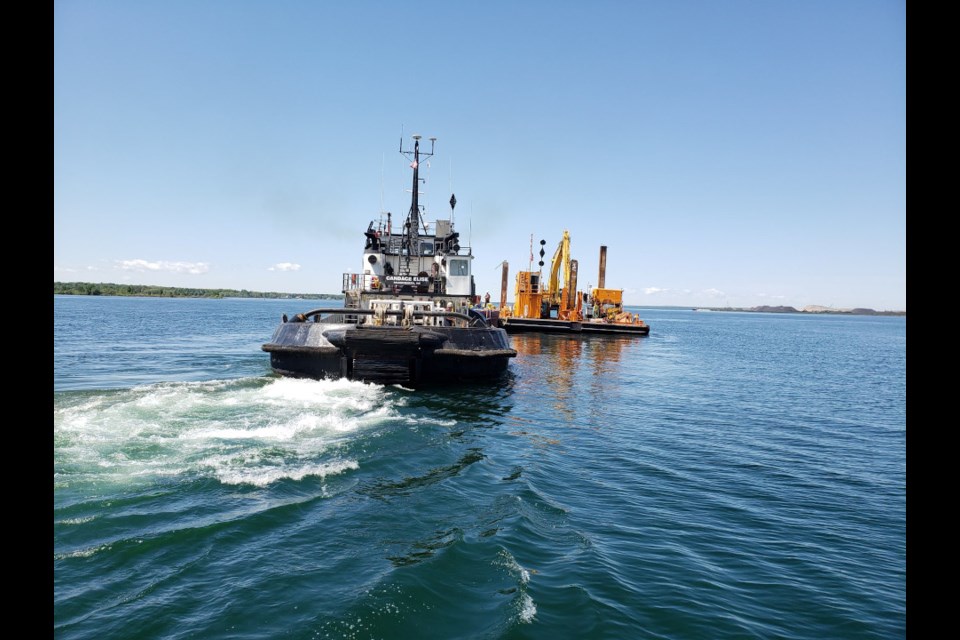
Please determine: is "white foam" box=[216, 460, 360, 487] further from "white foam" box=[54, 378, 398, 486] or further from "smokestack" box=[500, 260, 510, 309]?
"smokestack" box=[500, 260, 510, 309]

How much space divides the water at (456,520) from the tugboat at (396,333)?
1289 millimetres

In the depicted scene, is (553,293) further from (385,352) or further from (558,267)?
(385,352)

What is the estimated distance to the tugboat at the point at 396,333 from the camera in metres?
15.7

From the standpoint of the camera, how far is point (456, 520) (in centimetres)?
717

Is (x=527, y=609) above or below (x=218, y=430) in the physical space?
below

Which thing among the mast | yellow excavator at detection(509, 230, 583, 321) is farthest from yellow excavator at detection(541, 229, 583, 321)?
the mast

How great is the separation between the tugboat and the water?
1.29 meters

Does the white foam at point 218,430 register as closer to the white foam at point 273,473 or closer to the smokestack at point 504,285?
the white foam at point 273,473

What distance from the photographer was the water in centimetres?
507

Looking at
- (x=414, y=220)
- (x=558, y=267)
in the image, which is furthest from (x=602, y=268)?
(x=414, y=220)

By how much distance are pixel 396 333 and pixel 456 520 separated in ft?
28.7
